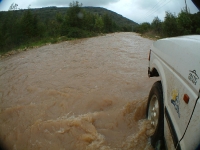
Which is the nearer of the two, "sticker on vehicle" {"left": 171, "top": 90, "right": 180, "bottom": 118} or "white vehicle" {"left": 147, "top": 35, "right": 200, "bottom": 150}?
"white vehicle" {"left": 147, "top": 35, "right": 200, "bottom": 150}

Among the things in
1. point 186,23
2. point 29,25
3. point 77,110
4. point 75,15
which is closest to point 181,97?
point 77,110

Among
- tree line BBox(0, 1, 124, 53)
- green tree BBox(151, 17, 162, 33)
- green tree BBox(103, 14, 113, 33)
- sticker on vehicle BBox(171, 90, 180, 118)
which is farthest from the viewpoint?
green tree BBox(103, 14, 113, 33)

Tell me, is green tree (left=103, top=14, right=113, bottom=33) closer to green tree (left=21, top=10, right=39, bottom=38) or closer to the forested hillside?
the forested hillside

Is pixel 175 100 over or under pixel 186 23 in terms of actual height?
under

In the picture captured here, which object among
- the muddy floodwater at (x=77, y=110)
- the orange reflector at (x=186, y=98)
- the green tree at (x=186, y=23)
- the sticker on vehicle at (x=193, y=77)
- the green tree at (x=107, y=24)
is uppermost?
the green tree at (x=107, y=24)

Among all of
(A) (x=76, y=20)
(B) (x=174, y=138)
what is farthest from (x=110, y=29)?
(B) (x=174, y=138)

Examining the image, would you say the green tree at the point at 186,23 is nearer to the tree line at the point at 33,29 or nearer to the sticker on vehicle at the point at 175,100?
the sticker on vehicle at the point at 175,100

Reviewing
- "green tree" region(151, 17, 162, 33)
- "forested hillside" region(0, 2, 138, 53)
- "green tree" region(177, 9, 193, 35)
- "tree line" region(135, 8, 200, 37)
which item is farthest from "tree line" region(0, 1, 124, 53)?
"green tree" region(177, 9, 193, 35)

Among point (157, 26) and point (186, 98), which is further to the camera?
point (157, 26)

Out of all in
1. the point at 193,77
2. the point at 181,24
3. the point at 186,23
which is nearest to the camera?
the point at 193,77

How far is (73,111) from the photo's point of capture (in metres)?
3.94

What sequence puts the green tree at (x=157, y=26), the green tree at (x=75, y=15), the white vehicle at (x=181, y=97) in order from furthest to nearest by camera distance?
the green tree at (x=75, y=15) < the green tree at (x=157, y=26) < the white vehicle at (x=181, y=97)

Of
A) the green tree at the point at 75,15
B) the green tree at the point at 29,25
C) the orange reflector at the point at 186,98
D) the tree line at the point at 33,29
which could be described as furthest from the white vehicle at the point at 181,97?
the green tree at the point at 75,15

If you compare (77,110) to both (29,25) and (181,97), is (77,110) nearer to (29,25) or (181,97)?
(181,97)
